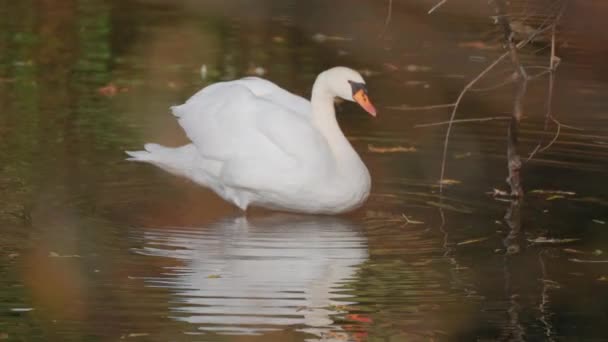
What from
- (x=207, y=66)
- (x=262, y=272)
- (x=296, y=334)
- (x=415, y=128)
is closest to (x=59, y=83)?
(x=207, y=66)

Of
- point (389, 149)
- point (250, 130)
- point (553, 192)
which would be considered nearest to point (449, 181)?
point (553, 192)

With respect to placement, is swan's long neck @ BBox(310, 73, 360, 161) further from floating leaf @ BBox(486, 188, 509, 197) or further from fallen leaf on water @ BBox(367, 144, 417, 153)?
fallen leaf on water @ BBox(367, 144, 417, 153)

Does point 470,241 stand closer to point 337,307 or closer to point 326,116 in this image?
point 326,116

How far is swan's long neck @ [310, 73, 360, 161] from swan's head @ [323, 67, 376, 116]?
0.06 m

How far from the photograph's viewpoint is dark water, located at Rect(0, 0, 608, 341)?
7.60m

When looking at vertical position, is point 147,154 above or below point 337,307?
above

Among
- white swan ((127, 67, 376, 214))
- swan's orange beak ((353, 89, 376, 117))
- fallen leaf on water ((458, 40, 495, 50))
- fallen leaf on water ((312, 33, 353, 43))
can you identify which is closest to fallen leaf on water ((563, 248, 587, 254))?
white swan ((127, 67, 376, 214))

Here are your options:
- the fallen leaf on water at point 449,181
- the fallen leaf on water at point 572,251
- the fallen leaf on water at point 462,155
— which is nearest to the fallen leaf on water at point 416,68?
the fallen leaf on water at point 462,155

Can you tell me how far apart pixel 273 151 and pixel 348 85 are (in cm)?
67

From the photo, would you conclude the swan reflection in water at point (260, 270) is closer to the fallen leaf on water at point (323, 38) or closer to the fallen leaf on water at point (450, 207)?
the fallen leaf on water at point (450, 207)

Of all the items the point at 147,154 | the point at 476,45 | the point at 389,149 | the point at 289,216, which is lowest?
the point at 289,216

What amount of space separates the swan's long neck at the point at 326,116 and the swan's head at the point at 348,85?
0.18 feet

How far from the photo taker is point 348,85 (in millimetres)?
10039

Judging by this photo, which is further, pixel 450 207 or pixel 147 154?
pixel 147 154
